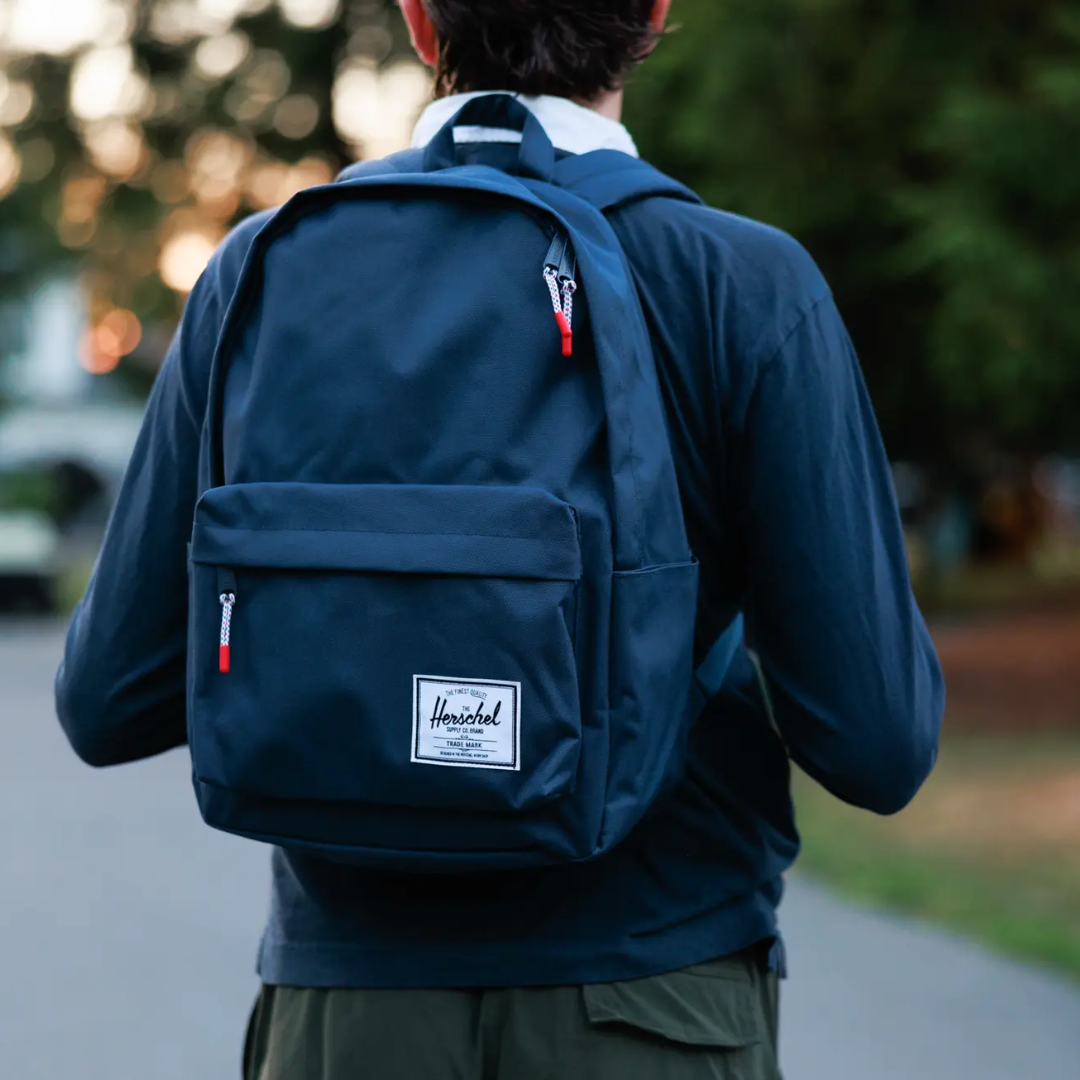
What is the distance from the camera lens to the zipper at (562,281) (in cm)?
145

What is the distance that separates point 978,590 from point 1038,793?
57.1 feet

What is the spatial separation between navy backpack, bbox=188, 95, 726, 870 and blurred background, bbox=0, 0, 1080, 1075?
4342mm

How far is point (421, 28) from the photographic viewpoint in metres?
1.72

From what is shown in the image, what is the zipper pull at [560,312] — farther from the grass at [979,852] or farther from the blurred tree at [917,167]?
the blurred tree at [917,167]

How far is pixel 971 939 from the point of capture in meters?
5.63

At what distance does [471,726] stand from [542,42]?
700mm

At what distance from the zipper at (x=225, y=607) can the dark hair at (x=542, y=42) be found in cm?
58

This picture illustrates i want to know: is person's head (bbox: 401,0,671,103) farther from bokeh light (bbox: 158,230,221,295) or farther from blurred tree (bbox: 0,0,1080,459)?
bokeh light (bbox: 158,230,221,295)

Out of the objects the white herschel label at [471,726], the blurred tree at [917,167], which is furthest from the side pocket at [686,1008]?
the blurred tree at [917,167]

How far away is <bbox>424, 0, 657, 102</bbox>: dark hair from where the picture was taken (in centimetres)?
162

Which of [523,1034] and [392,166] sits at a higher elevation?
[392,166]

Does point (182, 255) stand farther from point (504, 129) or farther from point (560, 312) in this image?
point (560, 312)

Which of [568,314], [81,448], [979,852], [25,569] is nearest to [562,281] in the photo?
→ [568,314]

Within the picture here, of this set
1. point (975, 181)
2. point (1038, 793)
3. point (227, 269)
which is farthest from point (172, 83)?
point (227, 269)
